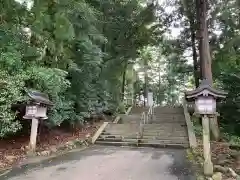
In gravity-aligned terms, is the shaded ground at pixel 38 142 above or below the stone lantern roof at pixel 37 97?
below

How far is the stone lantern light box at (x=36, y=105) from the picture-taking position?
9780 millimetres

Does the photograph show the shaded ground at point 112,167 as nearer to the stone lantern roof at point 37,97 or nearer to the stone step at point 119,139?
the stone step at point 119,139

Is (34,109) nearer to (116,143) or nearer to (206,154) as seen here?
(116,143)

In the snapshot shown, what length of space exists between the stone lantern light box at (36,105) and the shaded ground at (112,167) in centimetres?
174

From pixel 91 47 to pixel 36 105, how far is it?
5.05m

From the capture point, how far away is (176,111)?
1950 centimetres

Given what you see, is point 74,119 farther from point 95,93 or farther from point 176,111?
point 176,111

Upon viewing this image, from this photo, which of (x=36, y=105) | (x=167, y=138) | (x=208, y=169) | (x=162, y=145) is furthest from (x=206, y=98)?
(x=36, y=105)

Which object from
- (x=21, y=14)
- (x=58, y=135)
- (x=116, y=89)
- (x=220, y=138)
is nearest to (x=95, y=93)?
(x=58, y=135)

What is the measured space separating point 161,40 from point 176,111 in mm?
5076

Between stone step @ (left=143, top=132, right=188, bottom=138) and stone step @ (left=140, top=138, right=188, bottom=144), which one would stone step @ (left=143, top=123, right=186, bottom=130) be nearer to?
stone step @ (left=143, top=132, right=188, bottom=138)

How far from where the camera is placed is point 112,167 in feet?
27.2

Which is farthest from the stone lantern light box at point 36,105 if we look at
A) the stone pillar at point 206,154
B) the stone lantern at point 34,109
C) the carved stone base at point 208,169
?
the carved stone base at point 208,169

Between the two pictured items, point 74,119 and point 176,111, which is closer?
point 74,119
